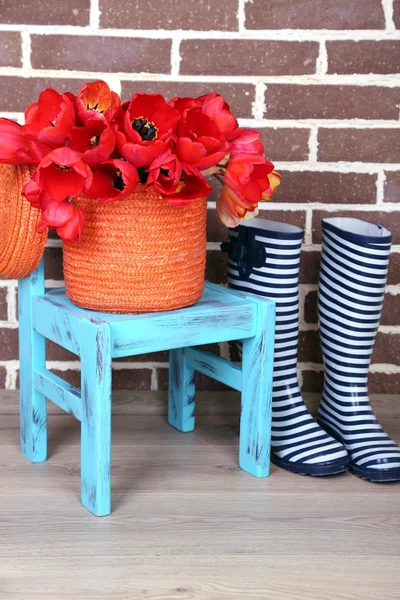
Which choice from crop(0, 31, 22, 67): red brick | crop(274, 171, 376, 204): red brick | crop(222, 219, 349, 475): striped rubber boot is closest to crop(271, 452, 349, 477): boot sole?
crop(222, 219, 349, 475): striped rubber boot

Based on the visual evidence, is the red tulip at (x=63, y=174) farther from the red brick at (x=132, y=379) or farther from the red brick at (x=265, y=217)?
the red brick at (x=132, y=379)

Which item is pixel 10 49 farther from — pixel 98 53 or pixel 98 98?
pixel 98 98

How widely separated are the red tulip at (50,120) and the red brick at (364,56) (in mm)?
675

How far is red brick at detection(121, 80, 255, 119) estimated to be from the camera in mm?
1472

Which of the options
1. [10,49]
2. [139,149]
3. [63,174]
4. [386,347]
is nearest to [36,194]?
[63,174]

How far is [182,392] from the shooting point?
1405 millimetres

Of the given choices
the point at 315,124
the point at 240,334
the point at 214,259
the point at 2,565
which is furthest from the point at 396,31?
the point at 2,565

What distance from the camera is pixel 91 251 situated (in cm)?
109

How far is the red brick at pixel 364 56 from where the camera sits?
1.47 meters

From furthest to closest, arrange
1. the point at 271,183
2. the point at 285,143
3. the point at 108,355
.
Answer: the point at 285,143, the point at 271,183, the point at 108,355

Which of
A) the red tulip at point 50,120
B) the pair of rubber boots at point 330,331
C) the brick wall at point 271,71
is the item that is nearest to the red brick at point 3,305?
the brick wall at point 271,71

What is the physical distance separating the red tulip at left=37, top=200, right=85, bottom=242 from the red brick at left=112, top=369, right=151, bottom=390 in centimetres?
63

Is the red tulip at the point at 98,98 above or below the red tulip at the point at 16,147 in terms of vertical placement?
above

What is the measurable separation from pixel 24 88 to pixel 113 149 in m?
0.55
